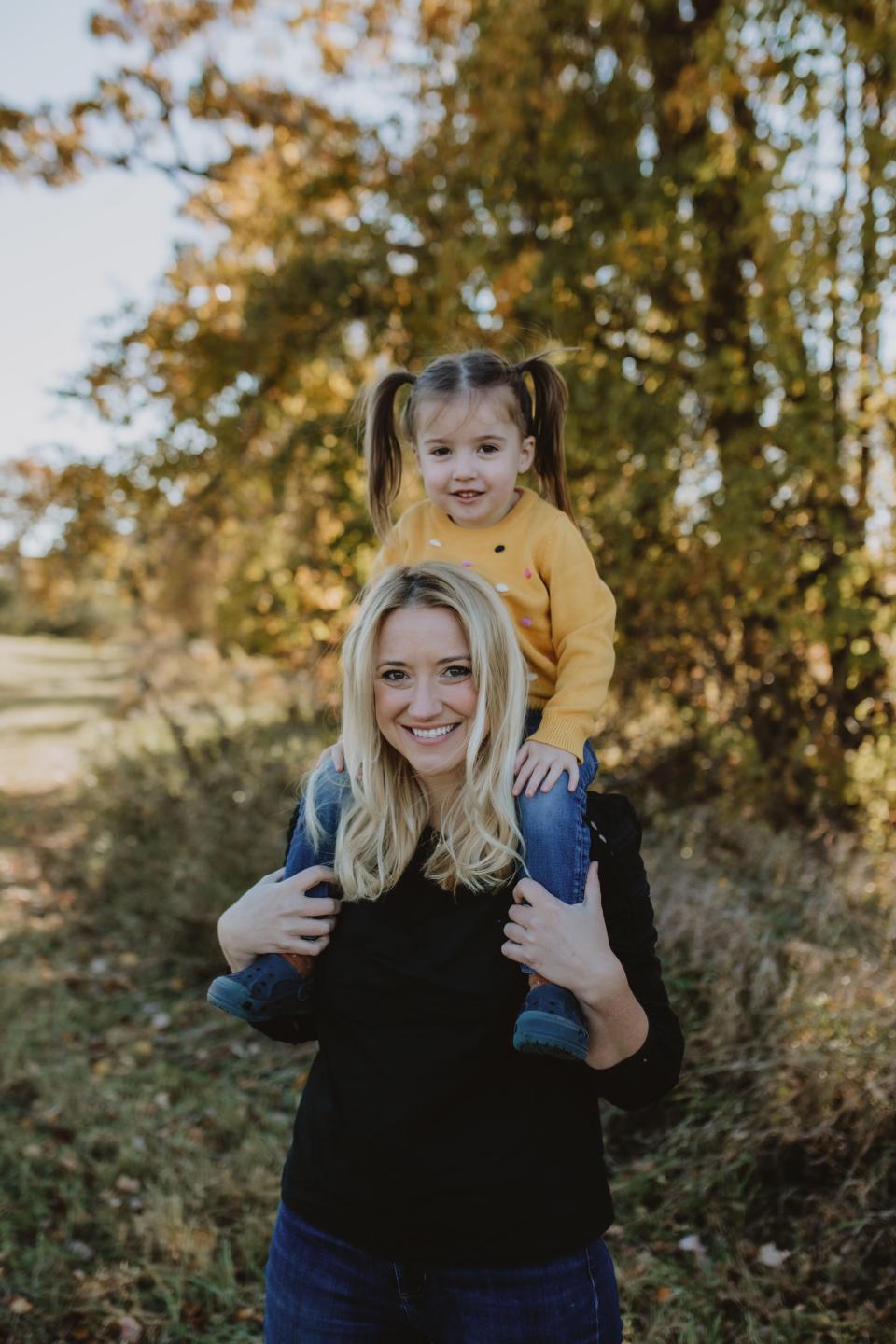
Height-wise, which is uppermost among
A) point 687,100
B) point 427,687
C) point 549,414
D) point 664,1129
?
point 687,100

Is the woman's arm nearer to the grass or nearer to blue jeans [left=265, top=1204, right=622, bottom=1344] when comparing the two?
blue jeans [left=265, top=1204, right=622, bottom=1344]

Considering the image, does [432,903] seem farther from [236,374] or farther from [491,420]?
[236,374]

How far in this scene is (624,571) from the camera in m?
5.89

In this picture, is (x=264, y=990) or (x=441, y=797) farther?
(x=441, y=797)

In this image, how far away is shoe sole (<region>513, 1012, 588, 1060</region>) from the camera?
154 cm

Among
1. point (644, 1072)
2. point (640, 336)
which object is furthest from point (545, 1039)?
point (640, 336)

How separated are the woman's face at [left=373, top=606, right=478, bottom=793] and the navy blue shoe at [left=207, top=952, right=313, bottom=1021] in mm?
433

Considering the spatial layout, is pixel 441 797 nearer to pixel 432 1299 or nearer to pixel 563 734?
pixel 563 734

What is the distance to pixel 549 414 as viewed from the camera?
2451mm

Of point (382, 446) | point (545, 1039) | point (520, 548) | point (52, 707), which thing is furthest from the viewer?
point (52, 707)

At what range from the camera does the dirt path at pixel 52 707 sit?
11.0m

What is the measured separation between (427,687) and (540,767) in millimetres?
322

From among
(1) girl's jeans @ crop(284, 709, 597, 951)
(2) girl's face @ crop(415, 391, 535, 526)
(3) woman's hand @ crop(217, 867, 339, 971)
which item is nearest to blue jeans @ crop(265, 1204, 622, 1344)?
(3) woman's hand @ crop(217, 867, 339, 971)

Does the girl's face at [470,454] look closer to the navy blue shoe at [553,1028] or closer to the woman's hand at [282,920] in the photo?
the woman's hand at [282,920]
